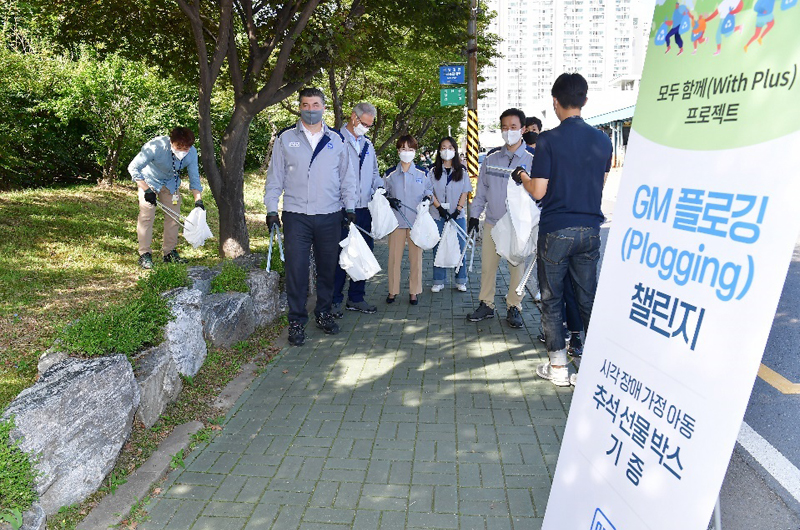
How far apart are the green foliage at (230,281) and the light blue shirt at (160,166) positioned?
2096mm

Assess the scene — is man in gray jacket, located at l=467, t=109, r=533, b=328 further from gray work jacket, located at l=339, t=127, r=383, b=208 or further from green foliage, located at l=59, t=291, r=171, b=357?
green foliage, located at l=59, t=291, r=171, b=357

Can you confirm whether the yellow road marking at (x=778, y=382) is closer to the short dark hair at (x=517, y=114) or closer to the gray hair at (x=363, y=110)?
the short dark hair at (x=517, y=114)

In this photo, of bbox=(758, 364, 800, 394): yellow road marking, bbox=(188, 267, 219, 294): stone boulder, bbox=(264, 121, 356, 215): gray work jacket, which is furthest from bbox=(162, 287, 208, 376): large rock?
bbox=(758, 364, 800, 394): yellow road marking

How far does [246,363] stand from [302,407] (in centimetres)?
113

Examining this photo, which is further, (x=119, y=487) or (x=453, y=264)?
(x=453, y=264)

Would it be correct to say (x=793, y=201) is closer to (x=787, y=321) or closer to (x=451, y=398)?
(x=451, y=398)

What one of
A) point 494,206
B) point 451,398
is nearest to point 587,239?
point 451,398

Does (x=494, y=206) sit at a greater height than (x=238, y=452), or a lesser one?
greater

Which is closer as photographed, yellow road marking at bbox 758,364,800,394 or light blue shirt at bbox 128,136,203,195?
yellow road marking at bbox 758,364,800,394

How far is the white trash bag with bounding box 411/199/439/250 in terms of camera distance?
712cm

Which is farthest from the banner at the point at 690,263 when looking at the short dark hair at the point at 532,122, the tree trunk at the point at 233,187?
the tree trunk at the point at 233,187

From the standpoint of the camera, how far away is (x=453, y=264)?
7.52 m

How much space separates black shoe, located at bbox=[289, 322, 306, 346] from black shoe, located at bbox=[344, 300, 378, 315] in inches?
49.3

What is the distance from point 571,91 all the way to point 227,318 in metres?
3.50
